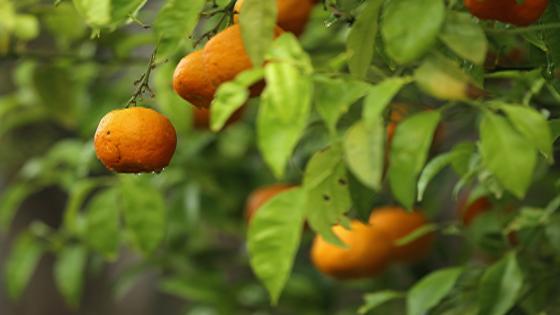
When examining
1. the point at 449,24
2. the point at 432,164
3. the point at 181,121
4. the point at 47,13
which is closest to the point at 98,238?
the point at 181,121

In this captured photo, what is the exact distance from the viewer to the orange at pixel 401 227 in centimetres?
141

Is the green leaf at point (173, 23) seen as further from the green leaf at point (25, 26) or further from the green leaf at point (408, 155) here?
the green leaf at point (25, 26)

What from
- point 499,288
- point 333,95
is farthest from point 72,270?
point 333,95

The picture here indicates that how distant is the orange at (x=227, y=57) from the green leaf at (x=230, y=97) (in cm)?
7

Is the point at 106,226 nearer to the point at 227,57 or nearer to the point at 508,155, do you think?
the point at 227,57

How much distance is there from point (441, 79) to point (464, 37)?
1.3 inches

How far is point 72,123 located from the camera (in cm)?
174

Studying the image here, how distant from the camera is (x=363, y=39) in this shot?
678 mm

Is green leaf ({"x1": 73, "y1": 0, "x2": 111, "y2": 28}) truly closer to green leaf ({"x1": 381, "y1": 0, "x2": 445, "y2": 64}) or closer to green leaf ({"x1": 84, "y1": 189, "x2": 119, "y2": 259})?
green leaf ({"x1": 381, "y1": 0, "x2": 445, "y2": 64})

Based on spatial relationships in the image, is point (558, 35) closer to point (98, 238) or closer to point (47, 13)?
point (98, 238)

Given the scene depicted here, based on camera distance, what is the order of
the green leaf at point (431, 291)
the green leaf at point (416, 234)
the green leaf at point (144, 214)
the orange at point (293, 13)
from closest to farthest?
the orange at point (293, 13)
the green leaf at point (431, 291)
the green leaf at point (416, 234)
the green leaf at point (144, 214)

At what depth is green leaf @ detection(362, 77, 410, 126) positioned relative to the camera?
1.95 ft

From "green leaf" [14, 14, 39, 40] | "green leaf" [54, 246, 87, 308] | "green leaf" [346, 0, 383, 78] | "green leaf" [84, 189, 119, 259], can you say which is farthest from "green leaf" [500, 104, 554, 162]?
"green leaf" [54, 246, 87, 308]

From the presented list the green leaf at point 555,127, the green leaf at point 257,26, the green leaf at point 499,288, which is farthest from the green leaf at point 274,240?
the green leaf at point 499,288
